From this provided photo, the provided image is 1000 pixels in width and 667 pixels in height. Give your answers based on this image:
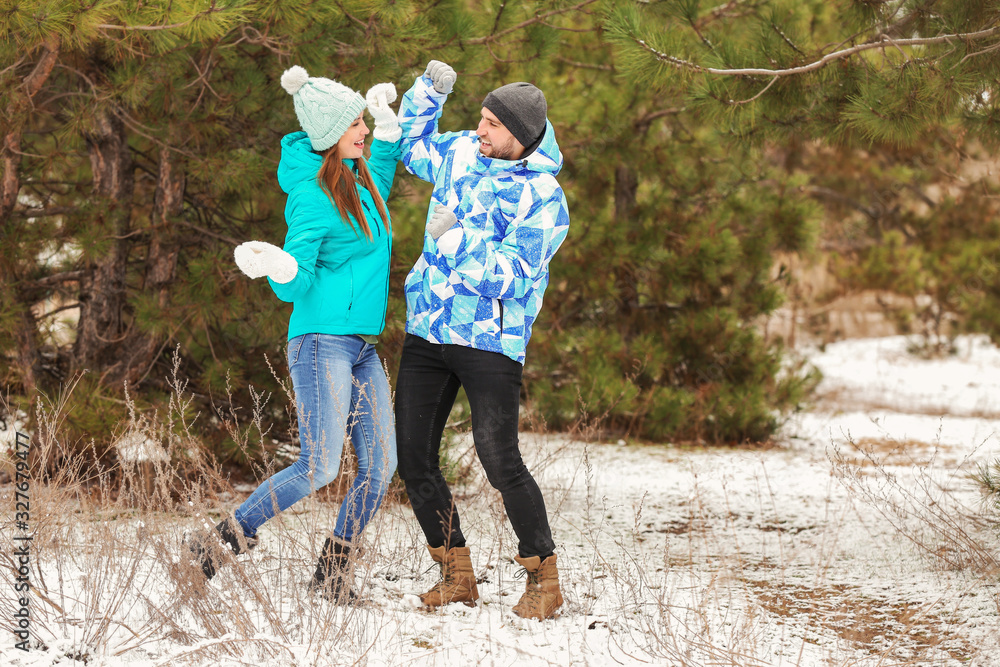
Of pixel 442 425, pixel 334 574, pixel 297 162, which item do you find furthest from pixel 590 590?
pixel 297 162

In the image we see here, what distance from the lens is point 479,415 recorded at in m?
2.63

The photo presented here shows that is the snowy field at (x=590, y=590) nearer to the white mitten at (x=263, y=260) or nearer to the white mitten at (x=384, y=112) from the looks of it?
the white mitten at (x=263, y=260)

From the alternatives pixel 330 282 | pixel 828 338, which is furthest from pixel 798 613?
pixel 828 338

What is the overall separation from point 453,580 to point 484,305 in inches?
37.7

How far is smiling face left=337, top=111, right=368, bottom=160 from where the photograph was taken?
106 inches

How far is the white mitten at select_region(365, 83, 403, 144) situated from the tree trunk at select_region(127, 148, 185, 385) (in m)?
1.49

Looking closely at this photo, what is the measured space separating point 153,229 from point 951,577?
3.69 meters

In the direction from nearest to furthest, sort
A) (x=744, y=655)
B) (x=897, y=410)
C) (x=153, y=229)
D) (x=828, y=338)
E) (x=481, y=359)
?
1. (x=744, y=655)
2. (x=481, y=359)
3. (x=153, y=229)
4. (x=897, y=410)
5. (x=828, y=338)

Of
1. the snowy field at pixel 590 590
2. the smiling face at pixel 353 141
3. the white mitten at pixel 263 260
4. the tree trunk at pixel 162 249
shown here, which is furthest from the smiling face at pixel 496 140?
the tree trunk at pixel 162 249

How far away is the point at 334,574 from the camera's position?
7.98 feet

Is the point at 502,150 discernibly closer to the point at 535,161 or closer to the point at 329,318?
the point at 535,161

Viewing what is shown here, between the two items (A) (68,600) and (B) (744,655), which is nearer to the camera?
(B) (744,655)

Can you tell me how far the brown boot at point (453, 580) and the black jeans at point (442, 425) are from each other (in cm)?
7

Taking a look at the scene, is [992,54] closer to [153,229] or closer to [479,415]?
[479,415]
